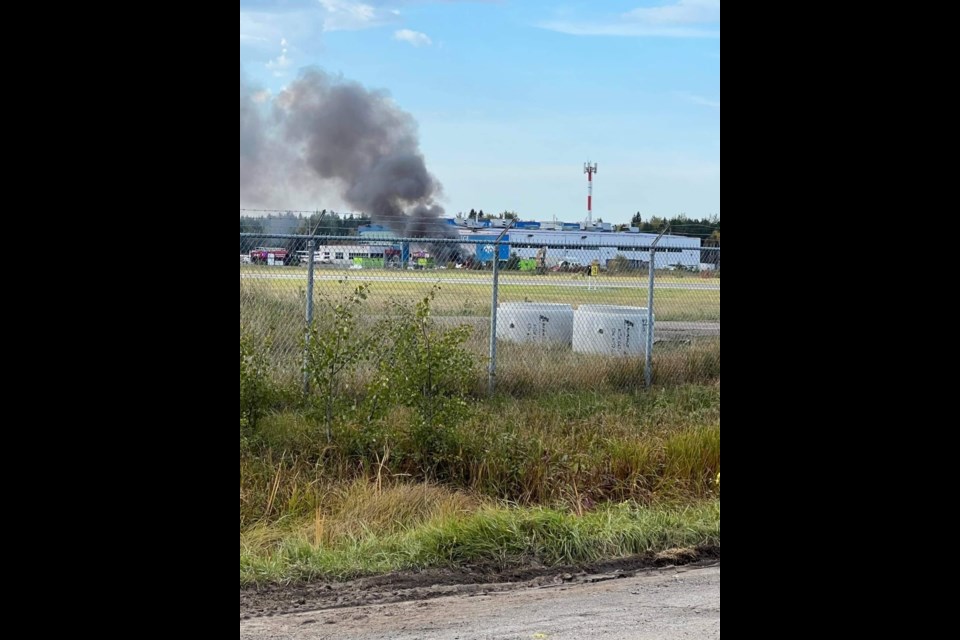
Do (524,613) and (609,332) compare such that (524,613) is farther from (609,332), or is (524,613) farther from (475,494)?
(609,332)

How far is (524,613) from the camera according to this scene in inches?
222

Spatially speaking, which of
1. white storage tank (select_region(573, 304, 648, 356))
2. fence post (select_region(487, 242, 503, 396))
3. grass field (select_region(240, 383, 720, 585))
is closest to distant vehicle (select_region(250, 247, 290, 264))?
fence post (select_region(487, 242, 503, 396))

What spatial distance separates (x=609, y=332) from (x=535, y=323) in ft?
3.99

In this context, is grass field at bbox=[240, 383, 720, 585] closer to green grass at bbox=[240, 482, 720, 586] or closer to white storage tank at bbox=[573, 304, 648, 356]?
green grass at bbox=[240, 482, 720, 586]

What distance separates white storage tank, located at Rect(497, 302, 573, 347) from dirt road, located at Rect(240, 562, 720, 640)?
803 cm

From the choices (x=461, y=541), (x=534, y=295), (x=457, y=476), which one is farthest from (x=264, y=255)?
(x=534, y=295)

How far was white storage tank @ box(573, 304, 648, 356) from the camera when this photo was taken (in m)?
13.9

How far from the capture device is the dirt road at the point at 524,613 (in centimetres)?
529

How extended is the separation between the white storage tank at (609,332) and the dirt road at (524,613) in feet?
24.9

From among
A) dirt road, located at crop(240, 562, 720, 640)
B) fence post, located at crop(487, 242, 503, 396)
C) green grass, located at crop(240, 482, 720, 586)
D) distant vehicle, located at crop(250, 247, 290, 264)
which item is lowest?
dirt road, located at crop(240, 562, 720, 640)
